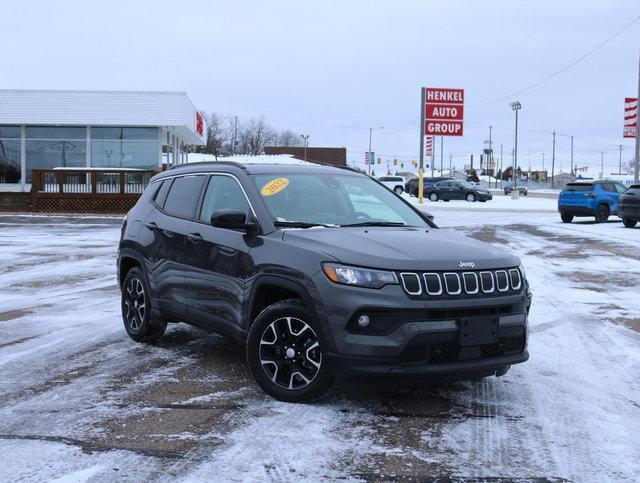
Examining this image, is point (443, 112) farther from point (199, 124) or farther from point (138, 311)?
point (138, 311)

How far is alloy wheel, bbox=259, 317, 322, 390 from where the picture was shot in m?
4.79

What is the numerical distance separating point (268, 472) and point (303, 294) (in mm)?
1271

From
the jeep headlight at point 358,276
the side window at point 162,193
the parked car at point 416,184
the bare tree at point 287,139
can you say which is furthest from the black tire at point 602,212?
the bare tree at point 287,139

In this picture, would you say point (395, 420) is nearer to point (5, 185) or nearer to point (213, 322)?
point (213, 322)

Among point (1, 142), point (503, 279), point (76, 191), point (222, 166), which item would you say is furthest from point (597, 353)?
point (1, 142)

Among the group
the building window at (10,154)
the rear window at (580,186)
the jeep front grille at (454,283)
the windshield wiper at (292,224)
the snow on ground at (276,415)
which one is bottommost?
the snow on ground at (276,415)

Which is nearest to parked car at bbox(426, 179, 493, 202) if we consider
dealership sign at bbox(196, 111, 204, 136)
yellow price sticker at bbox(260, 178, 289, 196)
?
dealership sign at bbox(196, 111, 204, 136)

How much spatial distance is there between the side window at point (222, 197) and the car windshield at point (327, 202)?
0.19 meters

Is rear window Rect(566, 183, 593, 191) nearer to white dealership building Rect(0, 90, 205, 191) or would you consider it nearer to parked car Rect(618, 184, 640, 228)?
parked car Rect(618, 184, 640, 228)

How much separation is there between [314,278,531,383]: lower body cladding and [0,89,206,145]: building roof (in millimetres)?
30730

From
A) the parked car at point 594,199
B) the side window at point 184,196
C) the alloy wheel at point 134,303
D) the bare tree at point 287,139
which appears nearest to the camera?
the side window at point 184,196

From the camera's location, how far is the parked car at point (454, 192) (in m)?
52.1

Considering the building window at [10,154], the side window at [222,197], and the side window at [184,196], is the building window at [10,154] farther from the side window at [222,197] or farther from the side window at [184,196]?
the side window at [222,197]

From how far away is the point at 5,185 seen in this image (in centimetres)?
3509
